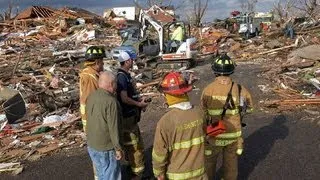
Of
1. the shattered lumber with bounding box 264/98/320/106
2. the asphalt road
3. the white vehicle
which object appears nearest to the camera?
the asphalt road

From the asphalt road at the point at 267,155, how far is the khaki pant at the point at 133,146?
2.05 feet

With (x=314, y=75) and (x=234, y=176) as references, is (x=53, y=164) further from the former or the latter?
(x=314, y=75)

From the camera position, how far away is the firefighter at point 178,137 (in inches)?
164

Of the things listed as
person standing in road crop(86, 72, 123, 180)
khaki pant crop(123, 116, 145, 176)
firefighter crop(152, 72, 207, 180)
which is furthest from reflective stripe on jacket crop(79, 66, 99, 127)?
firefighter crop(152, 72, 207, 180)

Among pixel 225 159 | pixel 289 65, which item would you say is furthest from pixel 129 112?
pixel 289 65

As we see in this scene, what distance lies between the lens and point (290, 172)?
22.4 feet

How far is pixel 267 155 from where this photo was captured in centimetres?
764

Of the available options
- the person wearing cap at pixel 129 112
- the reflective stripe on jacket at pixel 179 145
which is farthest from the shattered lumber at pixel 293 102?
the reflective stripe on jacket at pixel 179 145

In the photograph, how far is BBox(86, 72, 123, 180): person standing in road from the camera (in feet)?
16.7

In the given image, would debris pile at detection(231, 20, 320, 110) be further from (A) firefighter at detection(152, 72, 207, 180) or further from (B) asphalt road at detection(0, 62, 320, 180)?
(A) firefighter at detection(152, 72, 207, 180)

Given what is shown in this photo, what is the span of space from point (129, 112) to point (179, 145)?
Result: 86.6 inches

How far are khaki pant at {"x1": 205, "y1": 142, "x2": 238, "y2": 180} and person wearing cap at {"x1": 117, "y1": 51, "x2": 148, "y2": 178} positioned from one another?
1.20m

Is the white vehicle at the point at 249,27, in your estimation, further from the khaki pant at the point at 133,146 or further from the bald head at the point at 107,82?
the bald head at the point at 107,82

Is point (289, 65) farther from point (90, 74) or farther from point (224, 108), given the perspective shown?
point (90, 74)
